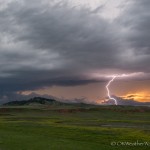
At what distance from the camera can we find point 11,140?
50750mm

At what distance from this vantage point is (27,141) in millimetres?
50000

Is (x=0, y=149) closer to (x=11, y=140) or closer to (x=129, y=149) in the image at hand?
(x=11, y=140)

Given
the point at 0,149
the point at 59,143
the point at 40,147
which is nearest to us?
the point at 0,149

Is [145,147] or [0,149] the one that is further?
[145,147]

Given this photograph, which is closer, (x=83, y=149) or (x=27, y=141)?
(x=83, y=149)

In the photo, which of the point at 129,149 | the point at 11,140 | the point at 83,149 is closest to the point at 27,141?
the point at 11,140

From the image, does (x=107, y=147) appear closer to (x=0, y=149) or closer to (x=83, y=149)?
(x=83, y=149)

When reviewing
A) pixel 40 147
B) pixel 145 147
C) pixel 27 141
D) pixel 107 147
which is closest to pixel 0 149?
pixel 40 147

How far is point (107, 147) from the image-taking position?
1790 inches

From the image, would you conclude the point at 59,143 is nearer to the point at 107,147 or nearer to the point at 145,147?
the point at 107,147

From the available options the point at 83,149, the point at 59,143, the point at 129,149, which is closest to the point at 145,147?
the point at 129,149

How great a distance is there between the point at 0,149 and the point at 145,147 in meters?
18.3

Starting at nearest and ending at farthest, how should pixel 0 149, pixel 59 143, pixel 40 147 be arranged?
pixel 0 149, pixel 40 147, pixel 59 143

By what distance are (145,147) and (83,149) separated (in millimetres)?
8208
